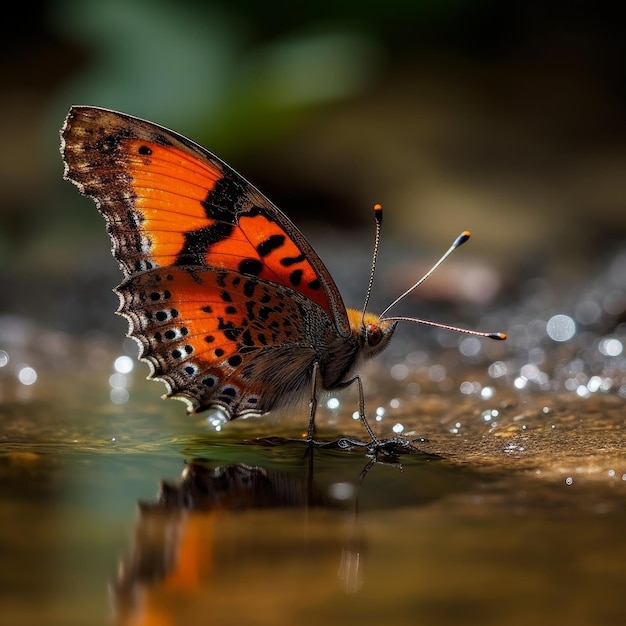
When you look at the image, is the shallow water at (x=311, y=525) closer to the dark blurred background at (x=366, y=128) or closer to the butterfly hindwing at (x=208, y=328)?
the butterfly hindwing at (x=208, y=328)

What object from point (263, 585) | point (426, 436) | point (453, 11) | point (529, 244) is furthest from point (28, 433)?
point (453, 11)

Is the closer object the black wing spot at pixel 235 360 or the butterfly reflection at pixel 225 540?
the butterfly reflection at pixel 225 540

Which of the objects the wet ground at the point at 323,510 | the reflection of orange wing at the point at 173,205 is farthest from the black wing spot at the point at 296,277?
the wet ground at the point at 323,510

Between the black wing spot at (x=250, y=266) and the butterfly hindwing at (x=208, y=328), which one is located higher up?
the black wing spot at (x=250, y=266)

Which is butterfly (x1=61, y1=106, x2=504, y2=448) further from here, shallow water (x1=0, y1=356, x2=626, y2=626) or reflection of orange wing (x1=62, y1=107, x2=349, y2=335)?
shallow water (x1=0, y1=356, x2=626, y2=626)

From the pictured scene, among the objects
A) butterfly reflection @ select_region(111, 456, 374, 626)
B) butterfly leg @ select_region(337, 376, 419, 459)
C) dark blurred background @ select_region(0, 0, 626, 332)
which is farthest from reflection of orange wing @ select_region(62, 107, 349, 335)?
dark blurred background @ select_region(0, 0, 626, 332)

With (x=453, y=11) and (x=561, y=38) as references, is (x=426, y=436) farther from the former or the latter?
(x=561, y=38)
